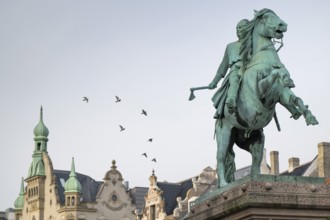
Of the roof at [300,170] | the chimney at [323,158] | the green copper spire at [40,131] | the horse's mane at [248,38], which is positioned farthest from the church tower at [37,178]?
the horse's mane at [248,38]

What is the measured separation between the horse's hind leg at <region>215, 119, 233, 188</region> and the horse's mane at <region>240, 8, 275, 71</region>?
3.86 ft

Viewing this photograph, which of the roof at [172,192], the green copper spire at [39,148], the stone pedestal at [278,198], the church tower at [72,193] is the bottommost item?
the stone pedestal at [278,198]

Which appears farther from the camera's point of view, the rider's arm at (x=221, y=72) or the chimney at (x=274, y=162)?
the chimney at (x=274, y=162)

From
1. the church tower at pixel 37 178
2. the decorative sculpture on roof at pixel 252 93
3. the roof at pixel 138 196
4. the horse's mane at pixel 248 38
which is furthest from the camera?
the church tower at pixel 37 178

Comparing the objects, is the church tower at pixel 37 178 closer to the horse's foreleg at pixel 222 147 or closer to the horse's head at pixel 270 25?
the horse's foreleg at pixel 222 147

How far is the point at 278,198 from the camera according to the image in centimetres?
1602

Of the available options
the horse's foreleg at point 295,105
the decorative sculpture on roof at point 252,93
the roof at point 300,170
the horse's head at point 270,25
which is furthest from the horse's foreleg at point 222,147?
the roof at point 300,170

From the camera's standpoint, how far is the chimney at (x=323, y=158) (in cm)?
5966

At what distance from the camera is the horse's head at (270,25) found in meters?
17.2

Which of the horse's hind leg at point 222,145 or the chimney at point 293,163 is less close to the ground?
the chimney at point 293,163

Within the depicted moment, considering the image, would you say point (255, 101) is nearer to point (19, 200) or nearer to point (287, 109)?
point (287, 109)

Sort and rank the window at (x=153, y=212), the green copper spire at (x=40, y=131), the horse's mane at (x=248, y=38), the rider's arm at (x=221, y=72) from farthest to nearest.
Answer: the green copper spire at (x=40, y=131) < the window at (x=153, y=212) < the rider's arm at (x=221, y=72) < the horse's mane at (x=248, y=38)

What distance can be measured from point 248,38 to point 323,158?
43.5m

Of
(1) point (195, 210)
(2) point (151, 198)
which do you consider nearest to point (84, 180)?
(2) point (151, 198)
